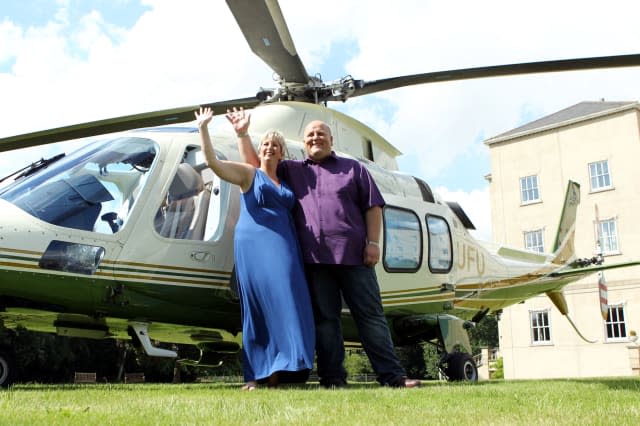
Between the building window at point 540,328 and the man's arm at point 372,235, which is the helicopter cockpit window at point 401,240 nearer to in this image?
the man's arm at point 372,235

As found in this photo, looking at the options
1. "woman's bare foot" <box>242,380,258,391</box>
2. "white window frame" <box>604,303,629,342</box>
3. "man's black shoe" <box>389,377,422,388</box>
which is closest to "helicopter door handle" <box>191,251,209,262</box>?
"woman's bare foot" <box>242,380,258,391</box>

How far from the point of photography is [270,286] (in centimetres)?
466

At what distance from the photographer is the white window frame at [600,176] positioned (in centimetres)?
2786

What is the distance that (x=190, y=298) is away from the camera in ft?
17.9

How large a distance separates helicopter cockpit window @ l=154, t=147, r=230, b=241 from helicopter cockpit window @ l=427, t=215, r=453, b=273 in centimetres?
278

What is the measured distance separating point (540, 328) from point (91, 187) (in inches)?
1077

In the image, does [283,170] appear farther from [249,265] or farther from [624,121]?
[624,121]

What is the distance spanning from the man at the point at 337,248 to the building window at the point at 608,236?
25303 millimetres

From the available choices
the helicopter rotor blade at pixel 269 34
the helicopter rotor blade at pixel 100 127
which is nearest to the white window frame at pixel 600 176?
the helicopter rotor blade at pixel 269 34

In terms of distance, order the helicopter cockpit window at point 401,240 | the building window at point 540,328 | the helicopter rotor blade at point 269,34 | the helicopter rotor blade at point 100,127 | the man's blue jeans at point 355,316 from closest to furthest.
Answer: the man's blue jeans at point 355,316
the helicopter rotor blade at point 269,34
the helicopter rotor blade at point 100,127
the helicopter cockpit window at point 401,240
the building window at point 540,328

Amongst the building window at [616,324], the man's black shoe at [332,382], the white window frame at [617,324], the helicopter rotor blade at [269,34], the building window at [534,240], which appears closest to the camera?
the man's black shoe at [332,382]

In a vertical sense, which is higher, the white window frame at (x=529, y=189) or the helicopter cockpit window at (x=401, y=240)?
the white window frame at (x=529, y=189)

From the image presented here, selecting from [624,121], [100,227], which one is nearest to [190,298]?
[100,227]

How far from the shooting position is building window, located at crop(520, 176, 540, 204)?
30.3m
